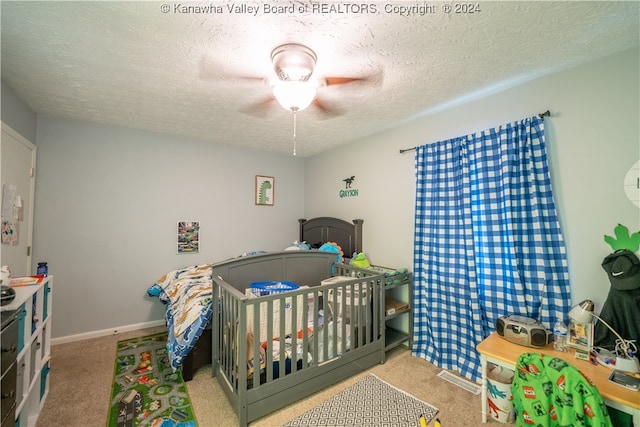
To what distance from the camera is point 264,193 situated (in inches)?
161

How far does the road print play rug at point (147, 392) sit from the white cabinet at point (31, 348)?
42cm

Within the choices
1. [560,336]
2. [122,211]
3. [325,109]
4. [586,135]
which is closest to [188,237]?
[122,211]

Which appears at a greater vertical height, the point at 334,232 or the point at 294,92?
the point at 294,92

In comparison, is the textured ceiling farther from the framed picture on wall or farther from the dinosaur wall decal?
the framed picture on wall

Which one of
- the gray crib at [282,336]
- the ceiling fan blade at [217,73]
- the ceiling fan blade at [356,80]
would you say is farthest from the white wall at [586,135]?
the ceiling fan blade at [217,73]

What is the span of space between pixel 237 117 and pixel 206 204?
1.40 m

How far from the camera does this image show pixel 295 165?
4.41 metres

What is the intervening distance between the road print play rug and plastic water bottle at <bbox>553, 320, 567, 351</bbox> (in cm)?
241

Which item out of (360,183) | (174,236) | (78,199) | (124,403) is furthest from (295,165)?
(124,403)

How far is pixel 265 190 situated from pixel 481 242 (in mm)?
2937

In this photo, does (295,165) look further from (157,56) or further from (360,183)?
(157,56)

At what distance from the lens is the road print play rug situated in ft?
5.76

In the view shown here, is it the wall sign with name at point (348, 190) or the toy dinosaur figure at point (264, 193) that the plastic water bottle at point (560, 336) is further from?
the toy dinosaur figure at point (264, 193)

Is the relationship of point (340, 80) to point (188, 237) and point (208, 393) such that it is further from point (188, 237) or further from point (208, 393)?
point (188, 237)
